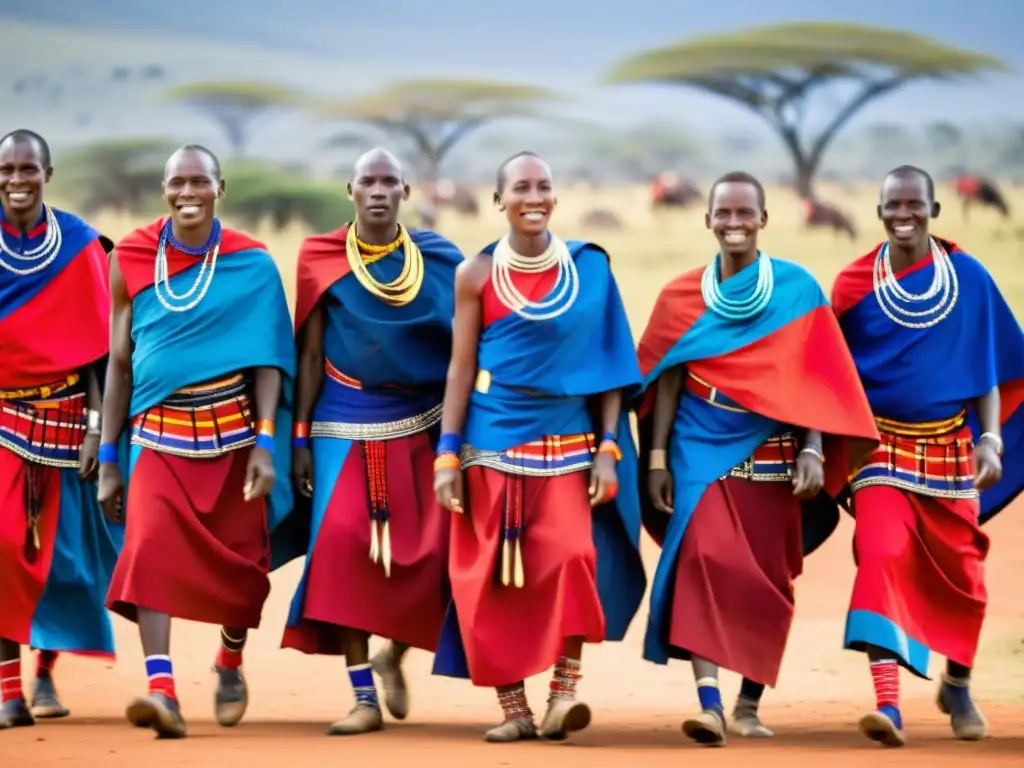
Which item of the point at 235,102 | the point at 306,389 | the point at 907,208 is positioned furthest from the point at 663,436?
the point at 235,102

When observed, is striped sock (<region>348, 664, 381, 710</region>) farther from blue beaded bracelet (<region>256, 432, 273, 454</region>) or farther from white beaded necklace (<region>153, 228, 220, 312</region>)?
white beaded necklace (<region>153, 228, 220, 312</region>)

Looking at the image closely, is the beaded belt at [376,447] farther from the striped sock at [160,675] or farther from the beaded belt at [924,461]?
the beaded belt at [924,461]

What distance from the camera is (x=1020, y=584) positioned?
50.1 feet

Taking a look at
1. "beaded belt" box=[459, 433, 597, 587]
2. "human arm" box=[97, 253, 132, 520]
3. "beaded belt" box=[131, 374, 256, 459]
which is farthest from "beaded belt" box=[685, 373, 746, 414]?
"human arm" box=[97, 253, 132, 520]

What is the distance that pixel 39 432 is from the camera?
913 centimetres

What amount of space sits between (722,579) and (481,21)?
27886 millimetres

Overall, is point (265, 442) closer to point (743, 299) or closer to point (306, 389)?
point (306, 389)

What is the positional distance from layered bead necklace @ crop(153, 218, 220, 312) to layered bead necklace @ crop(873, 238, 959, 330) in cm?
295

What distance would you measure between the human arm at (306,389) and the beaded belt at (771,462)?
188 centimetres

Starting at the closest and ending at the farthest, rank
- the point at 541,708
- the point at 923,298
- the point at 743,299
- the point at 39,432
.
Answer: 1. the point at 743,299
2. the point at 923,298
3. the point at 39,432
4. the point at 541,708

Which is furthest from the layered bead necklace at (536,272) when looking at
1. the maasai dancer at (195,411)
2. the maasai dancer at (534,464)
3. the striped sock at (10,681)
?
the striped sock at (10,681)

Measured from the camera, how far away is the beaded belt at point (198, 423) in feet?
28.4

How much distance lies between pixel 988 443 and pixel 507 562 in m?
2.21

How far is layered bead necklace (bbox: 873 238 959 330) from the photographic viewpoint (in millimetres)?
8891
